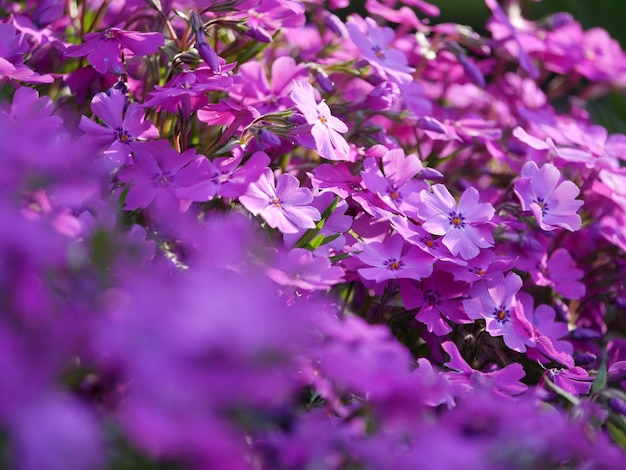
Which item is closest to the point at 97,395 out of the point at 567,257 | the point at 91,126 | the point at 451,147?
the point at 91,126

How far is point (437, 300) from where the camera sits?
0.82m

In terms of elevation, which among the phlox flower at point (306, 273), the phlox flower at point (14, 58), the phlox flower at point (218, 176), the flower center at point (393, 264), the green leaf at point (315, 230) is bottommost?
the flower center at point (393, 264)

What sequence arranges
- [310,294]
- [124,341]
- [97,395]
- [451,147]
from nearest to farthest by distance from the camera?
[124,341]
[97,395]
[310,294]
[451,147]

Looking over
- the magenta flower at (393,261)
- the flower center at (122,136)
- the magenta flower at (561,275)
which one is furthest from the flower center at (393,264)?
the flower center at (122,136)

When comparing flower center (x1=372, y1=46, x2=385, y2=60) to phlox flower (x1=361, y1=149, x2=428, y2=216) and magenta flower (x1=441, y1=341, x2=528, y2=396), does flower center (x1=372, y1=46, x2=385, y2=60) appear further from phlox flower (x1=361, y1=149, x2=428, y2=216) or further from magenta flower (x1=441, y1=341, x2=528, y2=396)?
magenta flower (x1=441, y1=341, x2=528, y2=396)

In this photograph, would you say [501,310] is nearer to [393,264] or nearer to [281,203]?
[393,264]

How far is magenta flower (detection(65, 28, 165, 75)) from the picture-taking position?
0.86 m

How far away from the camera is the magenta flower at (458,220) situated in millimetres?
812

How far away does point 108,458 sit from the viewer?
1.48ft

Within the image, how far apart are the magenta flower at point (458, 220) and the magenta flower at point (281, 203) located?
0.45ft

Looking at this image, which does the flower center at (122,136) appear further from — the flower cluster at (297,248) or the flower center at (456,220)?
the flower center at (456,220)

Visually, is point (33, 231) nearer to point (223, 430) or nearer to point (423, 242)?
point (223, 430)

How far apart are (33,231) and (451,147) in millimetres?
844

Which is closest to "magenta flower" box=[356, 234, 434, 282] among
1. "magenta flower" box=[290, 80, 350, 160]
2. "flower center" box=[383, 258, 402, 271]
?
"flower center" box=[383, 258, 402, 271]
